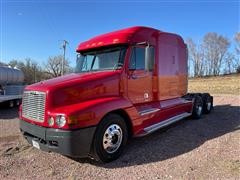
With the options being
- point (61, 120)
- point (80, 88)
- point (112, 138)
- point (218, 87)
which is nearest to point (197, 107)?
point (112, 138)

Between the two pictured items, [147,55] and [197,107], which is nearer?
[147,55]

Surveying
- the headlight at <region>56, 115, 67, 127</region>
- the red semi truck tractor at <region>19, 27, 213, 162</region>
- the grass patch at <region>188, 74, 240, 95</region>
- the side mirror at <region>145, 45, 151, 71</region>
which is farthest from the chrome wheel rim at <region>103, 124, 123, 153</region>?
the grass patch at <region>188, 74, 240, 95</region>

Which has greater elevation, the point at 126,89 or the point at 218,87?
the point at 126,89

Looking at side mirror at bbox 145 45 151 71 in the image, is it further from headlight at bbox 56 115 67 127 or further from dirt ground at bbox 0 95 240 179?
headlight at bbox 56 115 67 127

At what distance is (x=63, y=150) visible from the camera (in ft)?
16.1

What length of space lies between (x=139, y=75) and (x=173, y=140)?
1.91 m

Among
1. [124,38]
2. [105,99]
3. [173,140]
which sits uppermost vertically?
[124,38]

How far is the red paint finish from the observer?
5172 mm

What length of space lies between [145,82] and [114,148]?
207 centimetres

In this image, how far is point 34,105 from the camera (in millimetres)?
5523

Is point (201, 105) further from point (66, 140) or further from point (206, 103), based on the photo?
point (66, 140)

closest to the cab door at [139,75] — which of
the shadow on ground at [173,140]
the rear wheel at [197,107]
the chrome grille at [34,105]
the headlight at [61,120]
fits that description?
A: the shadow on ground at [173,140]

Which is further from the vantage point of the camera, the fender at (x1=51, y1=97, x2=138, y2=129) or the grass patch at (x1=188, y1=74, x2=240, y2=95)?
the grass patch at (x1=188, y1=74, x2=240, y2=95)

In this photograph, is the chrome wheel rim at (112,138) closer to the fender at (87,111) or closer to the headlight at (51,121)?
the fender at (87,111)
